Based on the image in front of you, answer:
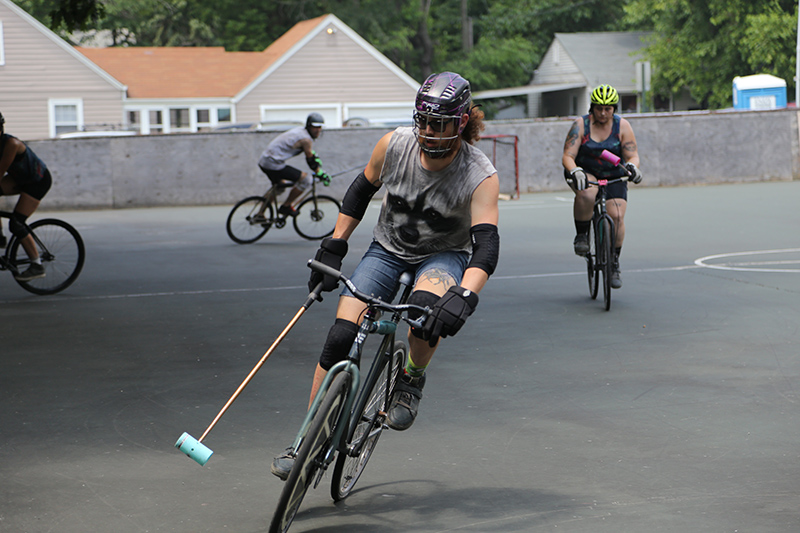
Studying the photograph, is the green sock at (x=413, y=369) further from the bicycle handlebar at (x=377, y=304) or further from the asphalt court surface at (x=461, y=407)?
the bicycle handlebar at (x=377, y=304)

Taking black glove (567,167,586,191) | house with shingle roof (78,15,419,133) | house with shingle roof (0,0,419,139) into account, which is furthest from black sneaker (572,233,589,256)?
house with shingle roof (78,15,419,133)

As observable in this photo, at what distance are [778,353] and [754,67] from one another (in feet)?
132

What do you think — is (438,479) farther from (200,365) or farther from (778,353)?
(778,353)

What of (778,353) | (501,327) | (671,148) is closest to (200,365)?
(501,327)

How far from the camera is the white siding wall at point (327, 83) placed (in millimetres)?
45125

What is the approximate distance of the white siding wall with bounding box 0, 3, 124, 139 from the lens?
140 feet

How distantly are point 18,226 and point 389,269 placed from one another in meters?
6.77

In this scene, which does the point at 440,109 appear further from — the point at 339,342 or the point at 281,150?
the point at 281,150

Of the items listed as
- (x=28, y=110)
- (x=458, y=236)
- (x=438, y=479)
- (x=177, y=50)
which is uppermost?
(x=177, y=50)

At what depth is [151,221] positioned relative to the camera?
65.0 ft

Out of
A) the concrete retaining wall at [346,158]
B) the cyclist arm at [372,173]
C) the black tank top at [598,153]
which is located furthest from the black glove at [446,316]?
the concrete retaining wall at [346,158]

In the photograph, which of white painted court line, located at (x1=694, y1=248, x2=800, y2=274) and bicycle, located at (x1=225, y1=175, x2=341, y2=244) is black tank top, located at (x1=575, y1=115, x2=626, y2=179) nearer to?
white painted court line, located at (x1=694, y1=248, x2=800, y2=274)

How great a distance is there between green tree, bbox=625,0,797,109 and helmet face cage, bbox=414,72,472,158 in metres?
41.5

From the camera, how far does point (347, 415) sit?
4.16 metres
